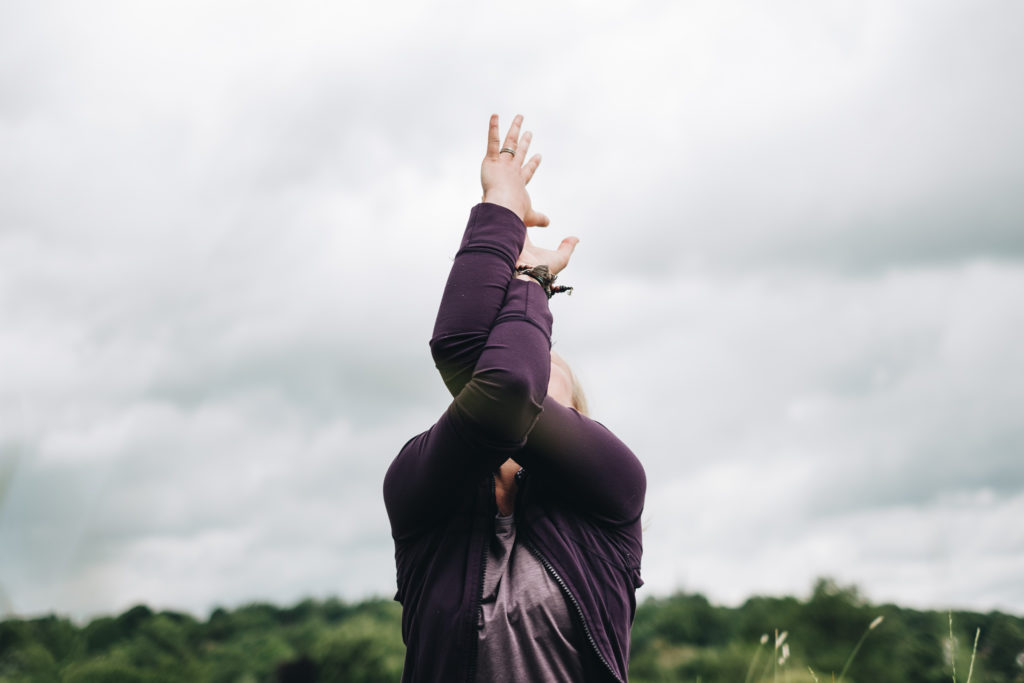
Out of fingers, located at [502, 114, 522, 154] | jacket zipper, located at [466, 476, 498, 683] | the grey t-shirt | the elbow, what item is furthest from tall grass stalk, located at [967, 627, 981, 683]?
fingers, located at [502, 114, 522, 154]

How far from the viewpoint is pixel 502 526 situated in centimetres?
208

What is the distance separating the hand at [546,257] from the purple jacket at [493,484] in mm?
174

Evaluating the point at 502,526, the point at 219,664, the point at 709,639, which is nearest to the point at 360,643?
the point at 219,664

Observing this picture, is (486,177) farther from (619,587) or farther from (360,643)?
(360,643)

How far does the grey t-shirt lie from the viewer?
191 cm

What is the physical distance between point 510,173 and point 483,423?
861mm

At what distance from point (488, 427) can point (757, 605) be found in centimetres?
7373

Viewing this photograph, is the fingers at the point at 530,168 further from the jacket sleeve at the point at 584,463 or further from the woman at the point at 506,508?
the jacket sleeve at the point at 584,463

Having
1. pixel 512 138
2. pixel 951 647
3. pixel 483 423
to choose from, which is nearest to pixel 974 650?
pixel 951 647

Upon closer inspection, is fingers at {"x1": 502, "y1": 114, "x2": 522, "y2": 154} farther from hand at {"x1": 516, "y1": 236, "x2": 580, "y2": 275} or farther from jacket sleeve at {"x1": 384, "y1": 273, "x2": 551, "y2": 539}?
jacket sleeve at {"x1": 384, "y1": 273, "x2": 551, "y2": 539}

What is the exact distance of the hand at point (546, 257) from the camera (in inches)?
93.4

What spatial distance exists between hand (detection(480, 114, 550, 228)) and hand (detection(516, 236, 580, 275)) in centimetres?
9

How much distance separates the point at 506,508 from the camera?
84.6 inches

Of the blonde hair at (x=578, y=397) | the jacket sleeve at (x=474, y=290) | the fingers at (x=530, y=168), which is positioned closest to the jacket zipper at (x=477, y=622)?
the jacket sleeve at (x=474, y=290)
